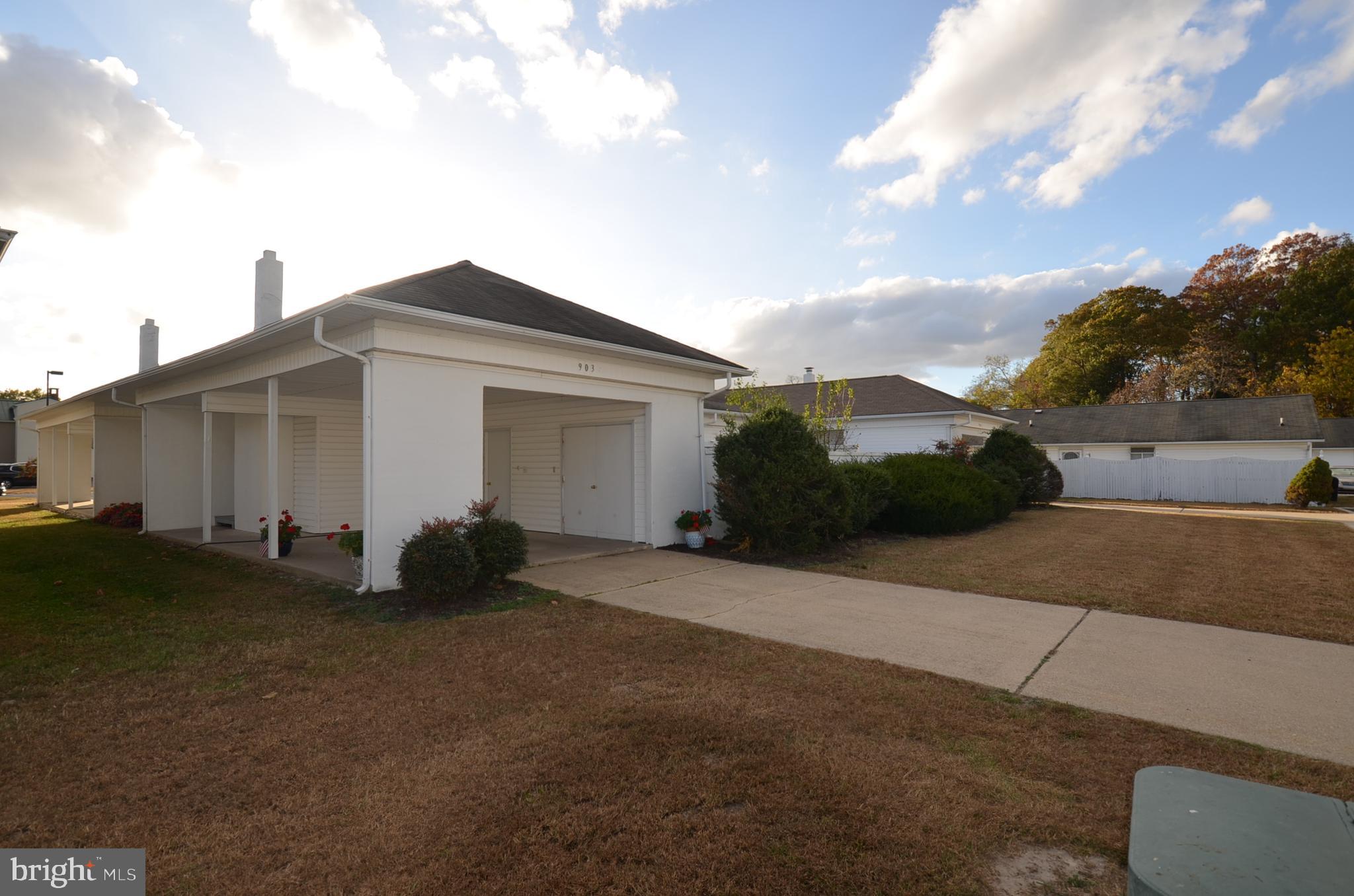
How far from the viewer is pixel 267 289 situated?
1274 cm

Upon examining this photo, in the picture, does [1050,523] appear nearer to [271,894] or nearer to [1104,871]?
[1104,871]

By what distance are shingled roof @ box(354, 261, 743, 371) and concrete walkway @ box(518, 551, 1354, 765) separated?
3.55 meters

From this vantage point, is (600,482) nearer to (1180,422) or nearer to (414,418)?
(414,418)

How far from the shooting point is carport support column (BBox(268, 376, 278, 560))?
9172mm

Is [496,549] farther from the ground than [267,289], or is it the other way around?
[267,289]

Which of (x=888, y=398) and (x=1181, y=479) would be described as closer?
(x=888, y=398)

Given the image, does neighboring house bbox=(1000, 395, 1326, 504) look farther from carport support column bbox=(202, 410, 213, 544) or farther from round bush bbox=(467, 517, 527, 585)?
carport support column bbox=(202, 410, 213, 544)

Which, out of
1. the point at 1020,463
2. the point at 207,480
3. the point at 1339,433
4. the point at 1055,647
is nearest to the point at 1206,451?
the point at 1339,433

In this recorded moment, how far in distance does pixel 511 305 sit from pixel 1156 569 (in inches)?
406

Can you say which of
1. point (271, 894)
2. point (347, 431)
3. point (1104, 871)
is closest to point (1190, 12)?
point (1104, 871)

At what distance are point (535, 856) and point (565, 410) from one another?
10.2m

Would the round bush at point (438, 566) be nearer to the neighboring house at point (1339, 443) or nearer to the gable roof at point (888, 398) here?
the gable roof at point (888, 398)

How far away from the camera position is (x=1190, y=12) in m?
9.36

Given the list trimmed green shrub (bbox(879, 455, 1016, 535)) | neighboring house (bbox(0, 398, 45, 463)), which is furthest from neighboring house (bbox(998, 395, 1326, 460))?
neighboring house (bbox(0, 398, 45, 463))
